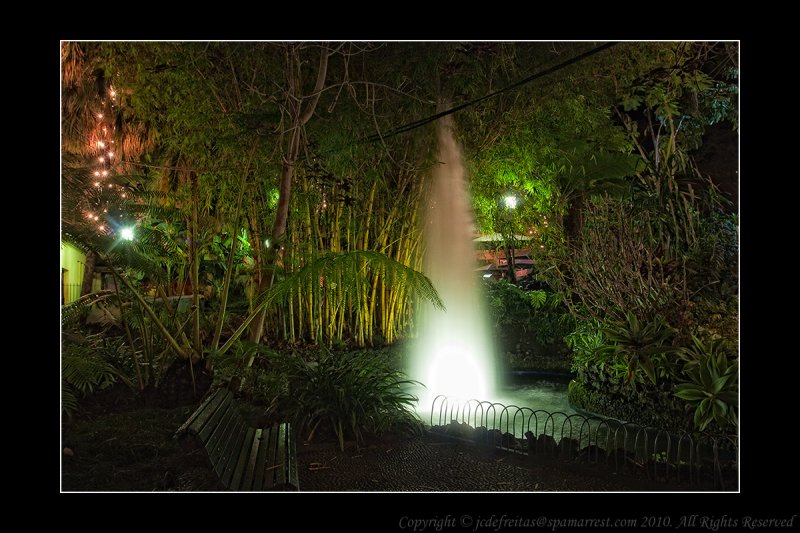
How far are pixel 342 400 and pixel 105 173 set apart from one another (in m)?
4.08

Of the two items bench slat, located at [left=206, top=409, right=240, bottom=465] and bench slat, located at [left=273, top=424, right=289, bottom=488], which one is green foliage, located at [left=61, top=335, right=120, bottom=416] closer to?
bench slat, located at [left=206, top=409, right=240, bottom=465]

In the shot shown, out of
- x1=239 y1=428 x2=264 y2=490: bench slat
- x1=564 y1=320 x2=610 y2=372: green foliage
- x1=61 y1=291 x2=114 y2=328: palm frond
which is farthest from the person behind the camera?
x1=564 y1=320 x2=610 y2=372: green foliage

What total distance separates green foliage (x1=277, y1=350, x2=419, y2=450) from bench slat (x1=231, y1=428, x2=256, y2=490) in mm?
433

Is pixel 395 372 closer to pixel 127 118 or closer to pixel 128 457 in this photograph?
pixel 128 457

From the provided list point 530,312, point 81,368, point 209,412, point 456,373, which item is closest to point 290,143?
point 81,368

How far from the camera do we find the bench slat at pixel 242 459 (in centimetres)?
315

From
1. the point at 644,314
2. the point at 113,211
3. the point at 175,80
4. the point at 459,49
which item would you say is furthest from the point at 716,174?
the point at 113,211

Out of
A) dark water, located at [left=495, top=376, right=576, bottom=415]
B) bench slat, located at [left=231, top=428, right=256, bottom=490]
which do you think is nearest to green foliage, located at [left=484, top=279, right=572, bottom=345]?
dark water, located at [left=495, top=376, right=576, bottom=415]

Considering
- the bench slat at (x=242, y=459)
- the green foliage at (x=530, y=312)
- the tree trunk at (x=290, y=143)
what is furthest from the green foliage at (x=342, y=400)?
the green foliage at (x=530, y=312)

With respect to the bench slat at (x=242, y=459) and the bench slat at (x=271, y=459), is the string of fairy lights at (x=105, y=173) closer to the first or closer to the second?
the bench slat at (x=242, y=459)

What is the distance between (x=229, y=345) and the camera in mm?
5176

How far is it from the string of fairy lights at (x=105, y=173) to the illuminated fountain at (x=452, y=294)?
3.59 meters

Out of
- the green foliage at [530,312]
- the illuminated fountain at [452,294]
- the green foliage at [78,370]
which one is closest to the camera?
the green foliage at [78,370]

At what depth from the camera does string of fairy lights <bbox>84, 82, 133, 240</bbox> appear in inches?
205
